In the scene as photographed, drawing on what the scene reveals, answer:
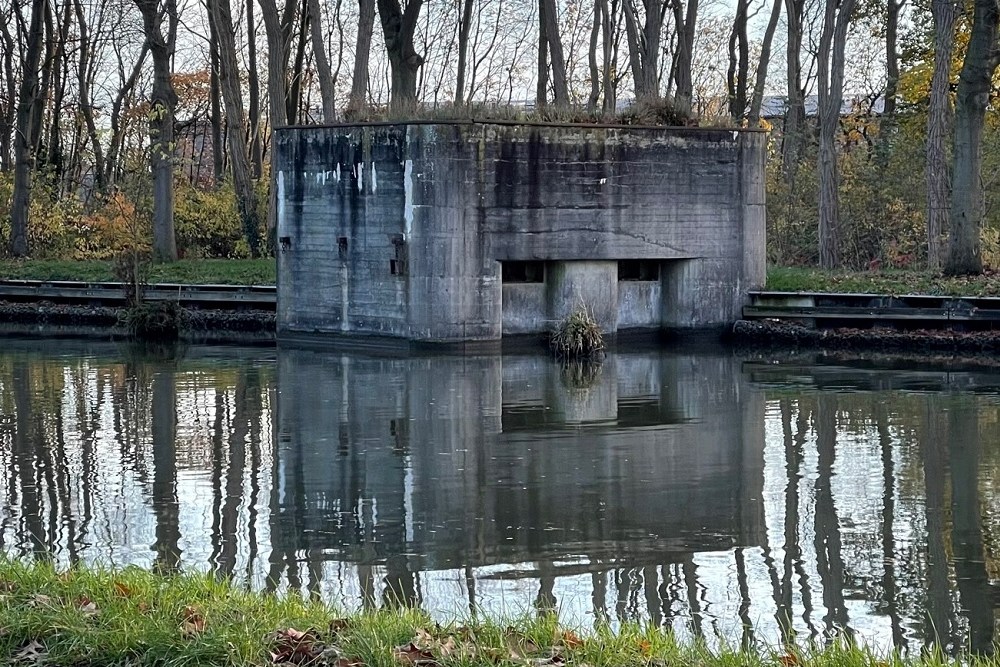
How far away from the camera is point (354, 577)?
29.1ft

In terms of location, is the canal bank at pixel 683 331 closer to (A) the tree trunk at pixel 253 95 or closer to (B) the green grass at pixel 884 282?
(B) the green grass at pixel 884 282

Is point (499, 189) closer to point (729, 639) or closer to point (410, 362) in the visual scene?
point (410, 362)

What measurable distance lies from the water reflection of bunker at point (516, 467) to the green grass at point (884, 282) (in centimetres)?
457

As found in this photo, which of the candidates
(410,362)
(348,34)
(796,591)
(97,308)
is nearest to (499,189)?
(410,362)

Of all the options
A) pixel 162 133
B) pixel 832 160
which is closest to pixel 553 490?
pixel 832 160

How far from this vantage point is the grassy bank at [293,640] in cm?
573

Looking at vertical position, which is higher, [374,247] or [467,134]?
[467,134]

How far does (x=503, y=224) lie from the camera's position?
888 inches

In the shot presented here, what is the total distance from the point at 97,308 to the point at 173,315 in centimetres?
309

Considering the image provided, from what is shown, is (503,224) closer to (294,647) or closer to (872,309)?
(872,309)

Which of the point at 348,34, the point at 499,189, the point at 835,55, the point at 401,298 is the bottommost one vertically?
the point at 401,298

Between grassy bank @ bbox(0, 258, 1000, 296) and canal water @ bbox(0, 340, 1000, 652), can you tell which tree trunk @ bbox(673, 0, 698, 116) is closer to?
grassy bank @ bbox(0, 258, 1000, 296)

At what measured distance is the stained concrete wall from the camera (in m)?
22.3

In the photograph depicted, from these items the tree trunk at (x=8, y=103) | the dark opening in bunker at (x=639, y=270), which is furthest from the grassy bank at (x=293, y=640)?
the tree trunk at (x=8, y=103)
